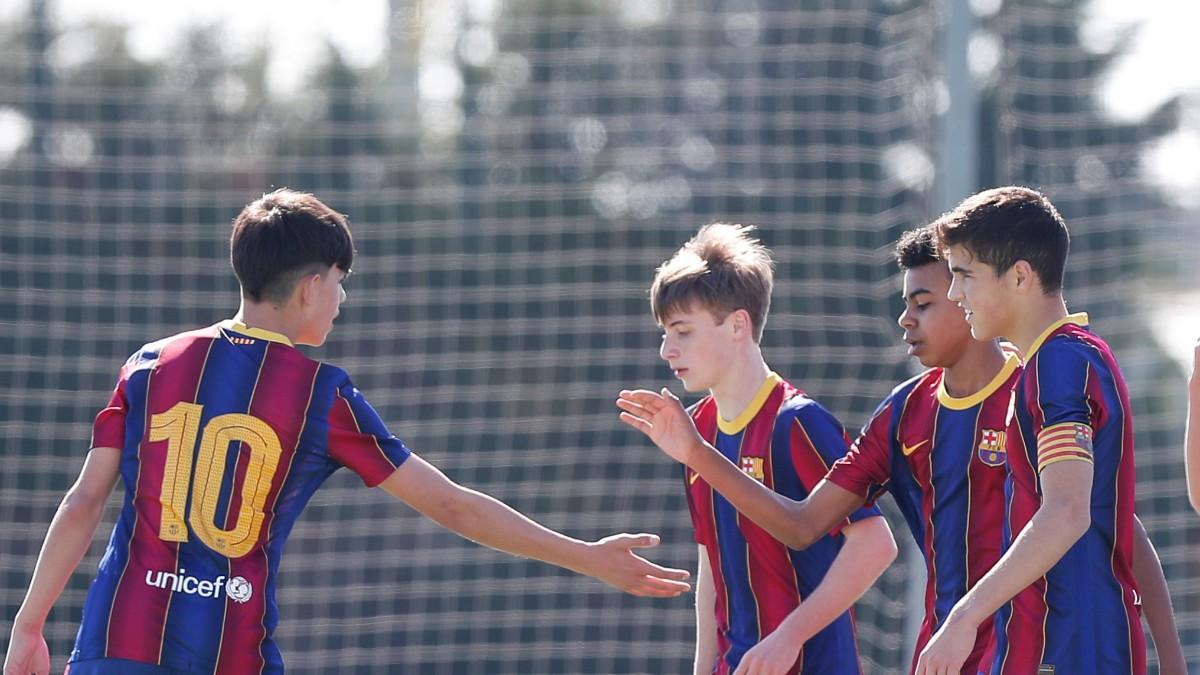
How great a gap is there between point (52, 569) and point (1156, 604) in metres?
2.22

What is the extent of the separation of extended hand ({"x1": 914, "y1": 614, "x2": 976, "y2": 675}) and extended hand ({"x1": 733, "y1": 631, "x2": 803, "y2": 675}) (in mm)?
625

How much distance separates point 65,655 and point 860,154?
453 centimetres

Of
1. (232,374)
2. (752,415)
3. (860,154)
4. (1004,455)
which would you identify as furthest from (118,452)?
(860,154)

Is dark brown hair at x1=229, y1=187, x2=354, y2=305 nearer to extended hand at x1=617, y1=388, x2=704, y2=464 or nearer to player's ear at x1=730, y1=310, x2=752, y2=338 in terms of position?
extended hand at x1=617, y1=388, x2=704, y2=464

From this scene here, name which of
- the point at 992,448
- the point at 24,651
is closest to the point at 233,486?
the point at 24,651

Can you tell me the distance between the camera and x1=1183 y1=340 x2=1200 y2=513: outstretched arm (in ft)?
9.37

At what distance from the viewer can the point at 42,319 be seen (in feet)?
23.5

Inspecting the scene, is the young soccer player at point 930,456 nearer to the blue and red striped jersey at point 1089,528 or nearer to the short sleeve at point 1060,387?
the blue and red striped jersey at point 1089,528

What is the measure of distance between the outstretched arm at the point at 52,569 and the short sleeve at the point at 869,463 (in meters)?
1.56

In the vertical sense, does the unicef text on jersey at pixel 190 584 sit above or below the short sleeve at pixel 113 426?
below

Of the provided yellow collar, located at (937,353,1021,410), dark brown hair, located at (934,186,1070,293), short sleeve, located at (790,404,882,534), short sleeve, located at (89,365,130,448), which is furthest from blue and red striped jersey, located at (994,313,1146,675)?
short sleeve, located at (89,365,130,448)

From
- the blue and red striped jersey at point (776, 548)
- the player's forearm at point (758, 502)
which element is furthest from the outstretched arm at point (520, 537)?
the blue and red striped jersey at point (776, 548)

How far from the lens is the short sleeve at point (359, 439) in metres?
3.12

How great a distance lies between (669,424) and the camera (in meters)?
3.05
